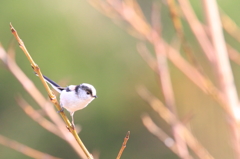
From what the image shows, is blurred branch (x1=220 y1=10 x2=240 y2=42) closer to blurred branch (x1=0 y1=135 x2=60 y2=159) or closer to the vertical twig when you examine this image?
the vertical twig

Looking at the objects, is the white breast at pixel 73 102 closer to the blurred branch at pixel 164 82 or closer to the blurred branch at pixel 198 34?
the blurred branch at pixel 164 82

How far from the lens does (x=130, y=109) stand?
599 centimetres

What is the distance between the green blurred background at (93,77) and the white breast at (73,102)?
3833mm

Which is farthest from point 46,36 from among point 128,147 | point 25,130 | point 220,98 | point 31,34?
point 220,98

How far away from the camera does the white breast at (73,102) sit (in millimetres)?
1457

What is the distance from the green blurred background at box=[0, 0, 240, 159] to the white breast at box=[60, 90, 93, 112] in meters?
3.83

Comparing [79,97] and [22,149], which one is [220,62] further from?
[22,149]

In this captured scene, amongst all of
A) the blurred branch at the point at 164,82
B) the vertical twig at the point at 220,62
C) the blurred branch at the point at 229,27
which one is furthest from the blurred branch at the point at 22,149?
the blurred branch at the point at 229,27

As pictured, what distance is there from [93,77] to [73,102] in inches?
161

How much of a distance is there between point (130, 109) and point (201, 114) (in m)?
1.11

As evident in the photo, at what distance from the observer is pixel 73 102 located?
1.47 meters

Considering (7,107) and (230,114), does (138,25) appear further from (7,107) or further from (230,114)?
(7,107)

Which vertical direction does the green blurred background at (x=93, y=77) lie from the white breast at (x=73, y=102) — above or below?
above

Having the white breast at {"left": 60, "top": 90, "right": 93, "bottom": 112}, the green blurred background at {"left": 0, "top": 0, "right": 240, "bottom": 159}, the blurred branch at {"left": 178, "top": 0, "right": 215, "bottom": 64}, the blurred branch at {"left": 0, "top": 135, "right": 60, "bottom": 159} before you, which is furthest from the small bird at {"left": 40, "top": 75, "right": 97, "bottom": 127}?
the green blurred background at {"left": 0, "top": 0, "right": 240, "bottom": 159}
